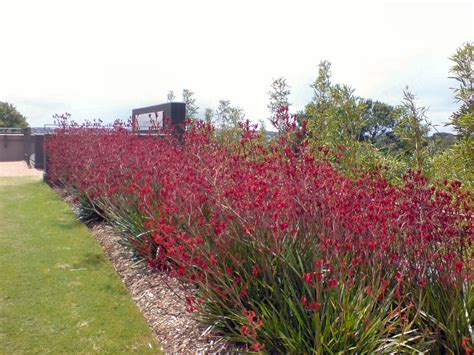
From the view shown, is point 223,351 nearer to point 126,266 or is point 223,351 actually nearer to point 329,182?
point 329,182

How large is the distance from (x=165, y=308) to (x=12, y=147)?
25923 millimetres

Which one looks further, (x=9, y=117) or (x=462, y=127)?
(x=9, y=117)

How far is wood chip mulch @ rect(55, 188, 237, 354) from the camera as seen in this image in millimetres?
3871

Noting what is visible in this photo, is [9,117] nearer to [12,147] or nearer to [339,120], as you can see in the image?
[12,147]

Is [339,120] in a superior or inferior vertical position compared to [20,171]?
superior

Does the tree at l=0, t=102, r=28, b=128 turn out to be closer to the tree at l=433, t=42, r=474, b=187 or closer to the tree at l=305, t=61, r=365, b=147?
the tree at l=305, t=61, r=365, b=147

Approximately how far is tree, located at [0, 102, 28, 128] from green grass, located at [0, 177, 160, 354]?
33.0 m

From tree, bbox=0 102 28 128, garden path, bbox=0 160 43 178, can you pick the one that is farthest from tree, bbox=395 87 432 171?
tree, bbox=0 102 28 128

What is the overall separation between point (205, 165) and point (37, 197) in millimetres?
8122

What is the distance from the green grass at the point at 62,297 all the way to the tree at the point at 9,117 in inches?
1301

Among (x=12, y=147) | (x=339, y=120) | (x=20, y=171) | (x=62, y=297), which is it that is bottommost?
(x=62, y=297)

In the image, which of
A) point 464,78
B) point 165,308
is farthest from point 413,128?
point 165,308

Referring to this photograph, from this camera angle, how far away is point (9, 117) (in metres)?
37.8

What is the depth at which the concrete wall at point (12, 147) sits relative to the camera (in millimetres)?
26719
